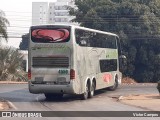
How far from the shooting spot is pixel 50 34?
2347 cm

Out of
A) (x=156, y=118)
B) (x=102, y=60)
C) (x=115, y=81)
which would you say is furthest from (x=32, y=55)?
(x=115, y=81)

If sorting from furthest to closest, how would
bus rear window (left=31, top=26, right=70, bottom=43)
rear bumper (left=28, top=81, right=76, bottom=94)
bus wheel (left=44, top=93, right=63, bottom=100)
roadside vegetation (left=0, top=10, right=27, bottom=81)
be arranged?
roadside vegetation (left=0, top=10, right=27, bottom=81)
bus wheel (left=44, top=93, right=63, bottom=100)
rear bumper (left=28, top=81, right=76, bottom=94)
bus rear window (left=31, top=26, right=70, bottom=43)

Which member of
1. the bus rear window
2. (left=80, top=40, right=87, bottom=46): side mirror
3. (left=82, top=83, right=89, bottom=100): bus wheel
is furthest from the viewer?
(left=82, top=83, right=89, bottom=100): bus wheel

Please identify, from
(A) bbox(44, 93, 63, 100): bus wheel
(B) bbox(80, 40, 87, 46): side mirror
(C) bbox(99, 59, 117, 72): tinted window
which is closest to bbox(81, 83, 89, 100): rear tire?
(A) bbox(44, 93, 63, 100): bus wheel

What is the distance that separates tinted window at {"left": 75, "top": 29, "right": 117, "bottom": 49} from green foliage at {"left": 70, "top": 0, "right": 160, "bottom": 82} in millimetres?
20092

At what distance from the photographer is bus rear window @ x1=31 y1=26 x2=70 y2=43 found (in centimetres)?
2323

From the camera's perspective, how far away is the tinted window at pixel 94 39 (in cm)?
2434

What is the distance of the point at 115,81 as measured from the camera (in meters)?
33.1

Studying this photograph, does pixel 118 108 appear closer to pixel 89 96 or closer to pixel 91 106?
pixel 91 106

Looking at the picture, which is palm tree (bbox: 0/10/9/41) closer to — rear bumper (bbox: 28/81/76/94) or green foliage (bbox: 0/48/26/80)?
green foliage (bbox: 0/48/26/80)

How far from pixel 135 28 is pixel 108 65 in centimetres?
2367

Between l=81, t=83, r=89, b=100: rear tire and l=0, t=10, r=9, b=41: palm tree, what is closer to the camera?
l=81, t=83, r=89, b=100: rear tire

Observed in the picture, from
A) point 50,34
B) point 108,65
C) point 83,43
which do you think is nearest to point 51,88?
point 50,34

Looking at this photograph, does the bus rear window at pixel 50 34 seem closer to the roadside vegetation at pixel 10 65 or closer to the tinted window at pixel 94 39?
the tinted window at pixel 94 39
